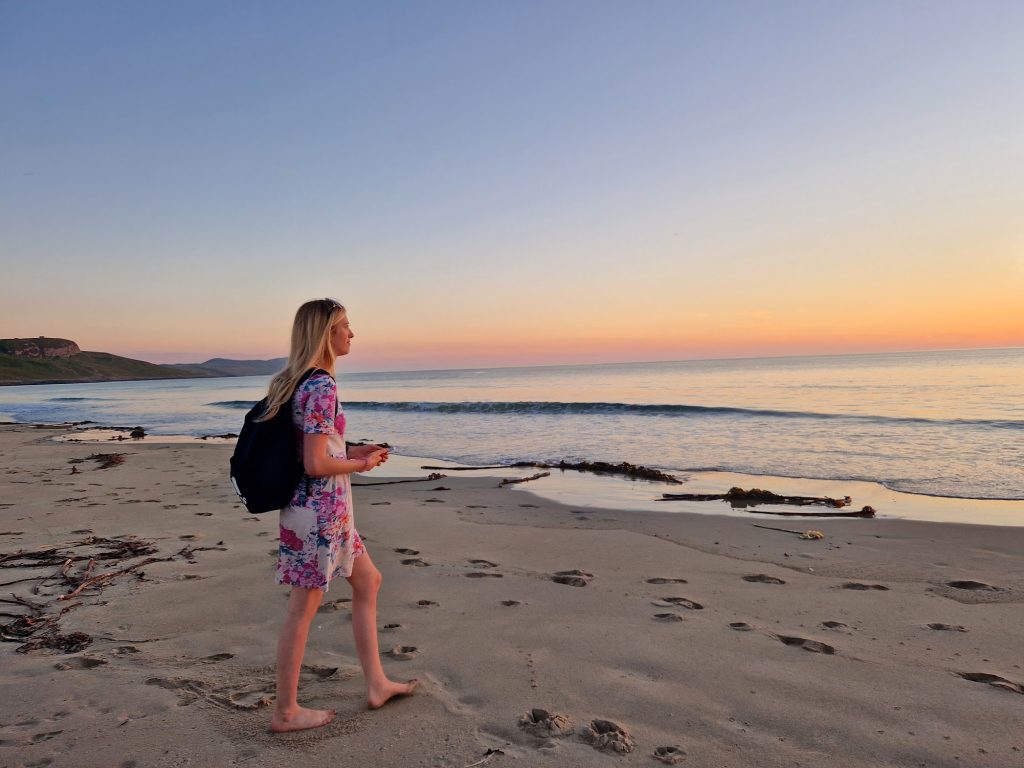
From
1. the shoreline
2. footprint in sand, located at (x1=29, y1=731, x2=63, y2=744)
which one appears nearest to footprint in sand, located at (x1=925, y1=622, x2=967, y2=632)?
the shoreline

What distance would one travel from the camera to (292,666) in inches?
109

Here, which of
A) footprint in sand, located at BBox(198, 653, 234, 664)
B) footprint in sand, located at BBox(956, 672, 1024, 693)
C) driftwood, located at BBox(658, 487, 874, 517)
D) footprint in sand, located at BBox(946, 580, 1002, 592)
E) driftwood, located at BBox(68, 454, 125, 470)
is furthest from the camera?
driftwood, located at BBox(68, 454, 125, 470)

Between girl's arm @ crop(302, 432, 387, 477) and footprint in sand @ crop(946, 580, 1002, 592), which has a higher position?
girl's arm @ crop(302, 432, 387, 477)

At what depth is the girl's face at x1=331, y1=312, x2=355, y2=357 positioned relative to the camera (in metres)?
2.90

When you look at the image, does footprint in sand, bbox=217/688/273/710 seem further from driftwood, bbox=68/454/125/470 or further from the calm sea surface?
driftwood, bbox=68/454/125/470

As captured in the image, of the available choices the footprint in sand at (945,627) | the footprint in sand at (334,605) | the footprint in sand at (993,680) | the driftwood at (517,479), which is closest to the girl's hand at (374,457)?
the footprint in sand at (334,605)

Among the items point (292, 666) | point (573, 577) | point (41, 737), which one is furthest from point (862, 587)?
point (41, 737)

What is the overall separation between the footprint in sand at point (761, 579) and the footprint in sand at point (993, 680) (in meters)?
1.71

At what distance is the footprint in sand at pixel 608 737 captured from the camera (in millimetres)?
2574

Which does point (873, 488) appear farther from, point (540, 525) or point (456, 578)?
point (456, 578)

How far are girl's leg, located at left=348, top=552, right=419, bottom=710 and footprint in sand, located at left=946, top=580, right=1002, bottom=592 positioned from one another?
→ 4313 mm

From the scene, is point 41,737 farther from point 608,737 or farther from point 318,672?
point 608,737

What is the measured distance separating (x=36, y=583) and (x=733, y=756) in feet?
16.6

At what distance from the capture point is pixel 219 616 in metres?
4.19
